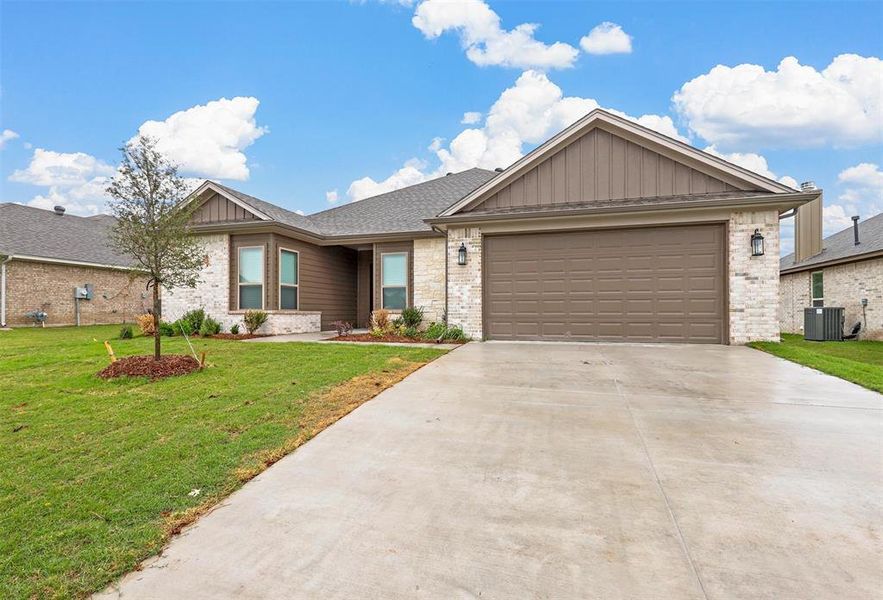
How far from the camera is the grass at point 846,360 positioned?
5.59 metres

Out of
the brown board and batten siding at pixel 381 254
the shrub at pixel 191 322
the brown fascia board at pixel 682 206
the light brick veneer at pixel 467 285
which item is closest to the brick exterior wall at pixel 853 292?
the brown fascia board at pixel 682 206

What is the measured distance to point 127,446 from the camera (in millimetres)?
3287

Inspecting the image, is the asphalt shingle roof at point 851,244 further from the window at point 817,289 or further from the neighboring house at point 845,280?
the window at point 817,289

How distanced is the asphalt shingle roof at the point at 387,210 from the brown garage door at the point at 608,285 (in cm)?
338

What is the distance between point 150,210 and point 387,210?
8842mm

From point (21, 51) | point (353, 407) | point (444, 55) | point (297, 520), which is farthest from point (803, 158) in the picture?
point (21, 51)

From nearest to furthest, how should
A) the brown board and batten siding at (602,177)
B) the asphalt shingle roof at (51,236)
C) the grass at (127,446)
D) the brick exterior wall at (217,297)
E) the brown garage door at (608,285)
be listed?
the grass at (127,446) < the brown garage door at (608,285) < the brown board and batten siding at (602,177) < the brick exterior wall at (217,297) < the asphalt shingle roof at (51,236)

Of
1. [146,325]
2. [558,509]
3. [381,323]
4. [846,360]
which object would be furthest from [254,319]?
[846,360]

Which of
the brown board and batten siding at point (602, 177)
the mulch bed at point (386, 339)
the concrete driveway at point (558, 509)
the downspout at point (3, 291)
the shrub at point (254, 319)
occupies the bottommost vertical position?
Answer: the concrete driveway at point (558, 509)

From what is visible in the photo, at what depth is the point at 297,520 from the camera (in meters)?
2.28

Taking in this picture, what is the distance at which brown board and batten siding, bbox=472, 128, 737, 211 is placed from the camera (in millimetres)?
9523

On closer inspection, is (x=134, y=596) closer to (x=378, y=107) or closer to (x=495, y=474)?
(x=495, y=474)

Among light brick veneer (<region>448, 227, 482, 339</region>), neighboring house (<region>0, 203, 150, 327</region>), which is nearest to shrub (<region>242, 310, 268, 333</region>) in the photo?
light brick veneer (<region>448, 227, 482, 339</region>)

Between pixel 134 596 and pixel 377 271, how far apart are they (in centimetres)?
1118
